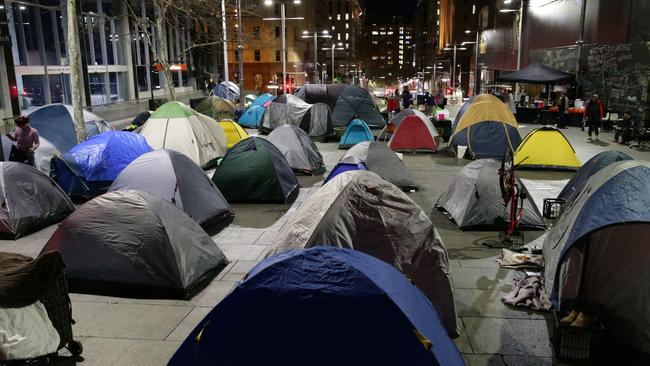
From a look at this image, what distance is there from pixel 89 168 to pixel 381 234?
897 centimetres

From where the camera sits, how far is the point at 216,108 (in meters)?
29.5

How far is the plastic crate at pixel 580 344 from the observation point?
588cm

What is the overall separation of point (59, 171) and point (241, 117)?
15683mm

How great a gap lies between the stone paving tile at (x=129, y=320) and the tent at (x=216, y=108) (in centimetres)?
2236

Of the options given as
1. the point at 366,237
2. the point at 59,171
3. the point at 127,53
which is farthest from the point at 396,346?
the point at 127,53

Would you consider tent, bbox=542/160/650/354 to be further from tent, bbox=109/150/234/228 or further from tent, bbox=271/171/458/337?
tent, bbox=109/150/234/228

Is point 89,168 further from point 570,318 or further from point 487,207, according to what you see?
point 570,318

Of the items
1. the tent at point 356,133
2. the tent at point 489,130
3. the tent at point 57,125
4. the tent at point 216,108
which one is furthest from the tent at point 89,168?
the tent at point 216,108

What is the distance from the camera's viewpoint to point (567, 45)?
3294 cm

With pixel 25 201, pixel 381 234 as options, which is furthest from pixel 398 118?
pixel 381 234

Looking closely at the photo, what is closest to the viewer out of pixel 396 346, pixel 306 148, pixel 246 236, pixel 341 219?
pixel 396 346

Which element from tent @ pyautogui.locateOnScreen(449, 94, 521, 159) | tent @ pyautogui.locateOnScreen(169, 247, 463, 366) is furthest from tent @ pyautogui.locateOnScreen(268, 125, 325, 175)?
tent @ pyautogui.locateOnScreen(169, 247, 463, 366)

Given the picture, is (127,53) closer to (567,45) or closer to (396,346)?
(567,45)

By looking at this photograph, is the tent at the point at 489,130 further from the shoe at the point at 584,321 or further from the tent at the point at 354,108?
the shoe at the point at 584,321
